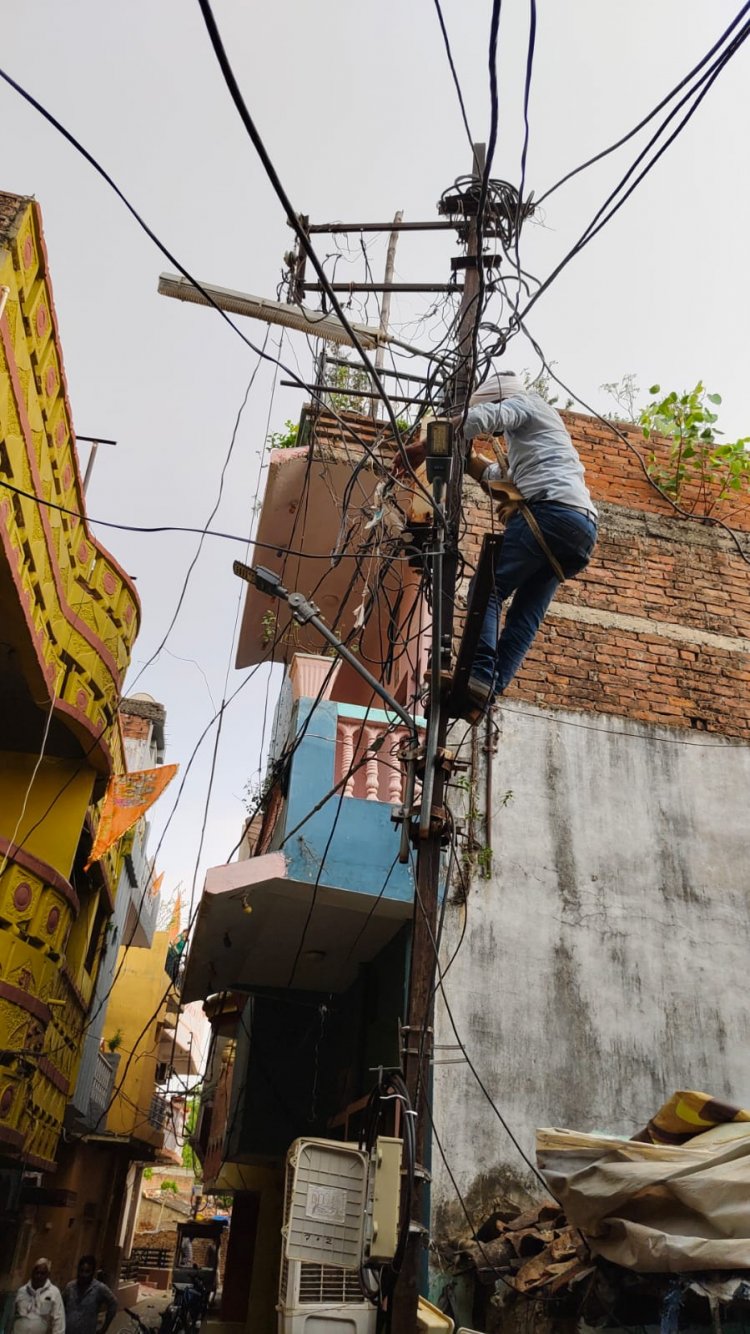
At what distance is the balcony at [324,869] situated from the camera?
24.2 feet

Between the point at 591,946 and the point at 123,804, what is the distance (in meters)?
5.30

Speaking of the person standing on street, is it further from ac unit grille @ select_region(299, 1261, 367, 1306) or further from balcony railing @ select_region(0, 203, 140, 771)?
ac unit grille @ select_region(299, 1261, 367, 1306)

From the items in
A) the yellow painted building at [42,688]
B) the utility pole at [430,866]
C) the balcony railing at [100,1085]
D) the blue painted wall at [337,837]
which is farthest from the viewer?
the balcony railing at [100,1085]

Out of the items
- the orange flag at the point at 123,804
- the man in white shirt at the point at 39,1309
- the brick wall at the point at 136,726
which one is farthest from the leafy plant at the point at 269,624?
the brick wall at the point at 136,726

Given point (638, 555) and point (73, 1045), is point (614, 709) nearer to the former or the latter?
point (638, 555)

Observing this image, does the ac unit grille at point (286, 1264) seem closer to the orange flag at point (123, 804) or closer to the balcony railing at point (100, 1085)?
the orange flag at point (123, 804)

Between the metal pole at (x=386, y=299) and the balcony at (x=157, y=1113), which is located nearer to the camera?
the metal pole at (x=386, y=299)

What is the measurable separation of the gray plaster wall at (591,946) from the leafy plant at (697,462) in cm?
295

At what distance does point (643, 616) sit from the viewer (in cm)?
902

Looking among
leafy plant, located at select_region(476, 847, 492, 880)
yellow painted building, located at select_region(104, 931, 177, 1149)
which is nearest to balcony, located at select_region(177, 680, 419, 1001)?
leafy plant, located at select_region(476, 847, 492, 880)

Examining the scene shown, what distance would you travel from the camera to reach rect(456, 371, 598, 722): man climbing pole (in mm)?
5539

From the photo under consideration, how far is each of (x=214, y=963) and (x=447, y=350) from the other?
595cm

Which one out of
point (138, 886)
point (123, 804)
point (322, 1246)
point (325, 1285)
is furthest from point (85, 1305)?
point (322, 1246)

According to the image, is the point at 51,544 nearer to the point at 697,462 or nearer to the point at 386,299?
the point at 386,299
